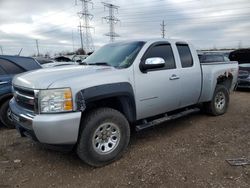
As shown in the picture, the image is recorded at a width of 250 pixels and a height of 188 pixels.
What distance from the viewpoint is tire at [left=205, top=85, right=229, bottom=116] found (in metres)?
5.75

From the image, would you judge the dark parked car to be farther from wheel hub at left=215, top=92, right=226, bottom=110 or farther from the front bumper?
wheel hub at left=215, top=92, right=226, bottom=110

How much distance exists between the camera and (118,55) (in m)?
4.20

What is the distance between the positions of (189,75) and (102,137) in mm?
2283

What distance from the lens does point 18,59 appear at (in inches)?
228

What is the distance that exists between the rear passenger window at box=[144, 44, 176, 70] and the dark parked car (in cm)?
318

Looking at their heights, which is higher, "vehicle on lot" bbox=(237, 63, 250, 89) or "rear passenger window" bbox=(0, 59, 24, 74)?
"rear passenger window" bbox=(0, 59, 24, 74)

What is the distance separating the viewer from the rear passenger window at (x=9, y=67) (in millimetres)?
5555

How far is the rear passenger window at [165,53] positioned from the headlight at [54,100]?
1.83 metres

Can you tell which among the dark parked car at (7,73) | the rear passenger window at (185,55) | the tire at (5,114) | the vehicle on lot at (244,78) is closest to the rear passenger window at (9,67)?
the dark parked car at (7,73)

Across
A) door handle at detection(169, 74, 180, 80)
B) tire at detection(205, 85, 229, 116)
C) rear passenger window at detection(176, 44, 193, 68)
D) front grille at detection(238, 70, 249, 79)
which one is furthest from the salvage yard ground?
front grille at detection(238, 70, 249, 79)

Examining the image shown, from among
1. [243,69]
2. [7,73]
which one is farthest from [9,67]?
[243,69]

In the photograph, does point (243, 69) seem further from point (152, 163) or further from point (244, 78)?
point (152, 163)

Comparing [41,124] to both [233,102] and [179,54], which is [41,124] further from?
[233,102]

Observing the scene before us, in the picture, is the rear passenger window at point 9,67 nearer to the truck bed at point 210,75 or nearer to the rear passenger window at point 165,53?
the rear passenger window at point 165,53
